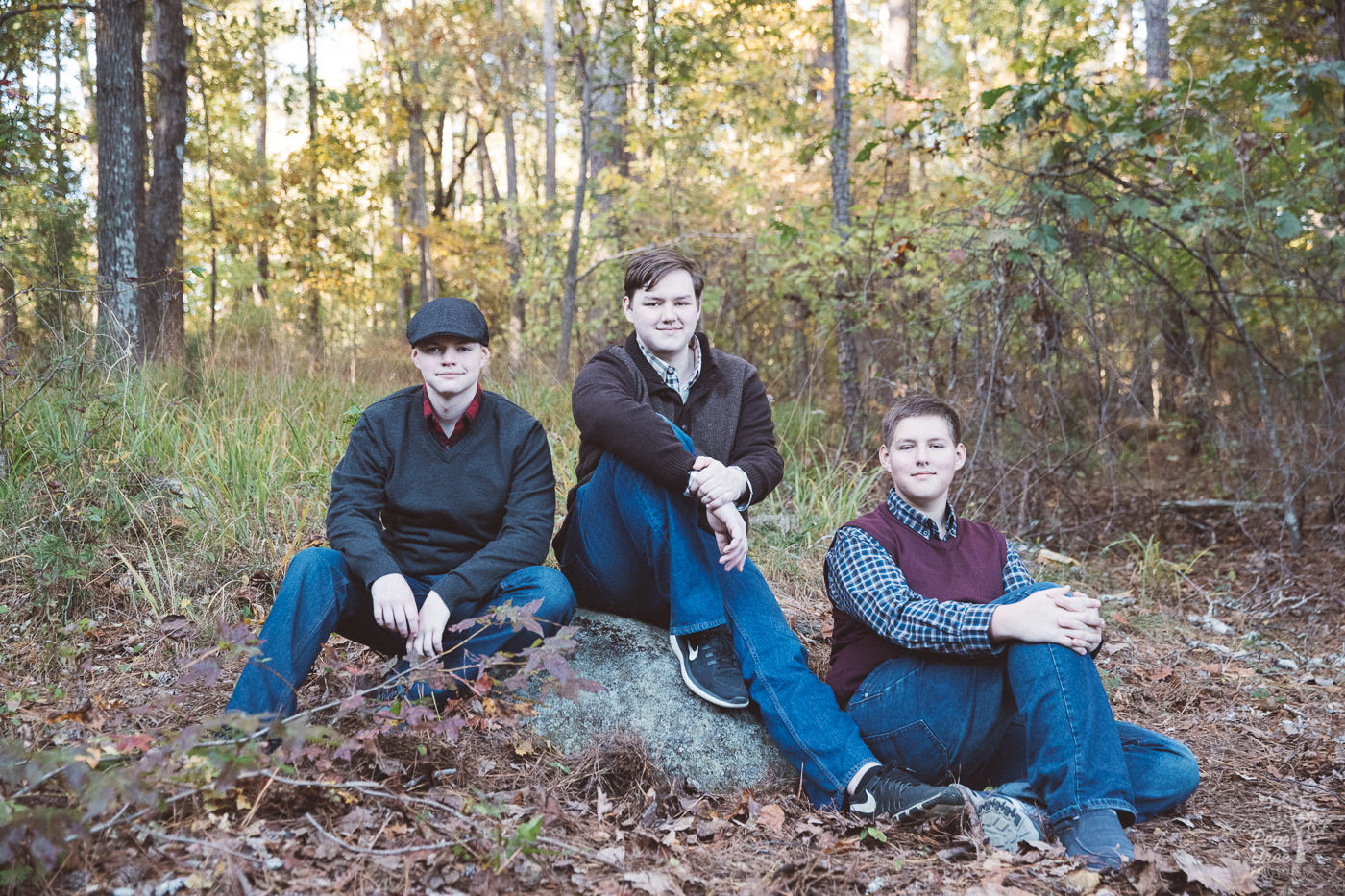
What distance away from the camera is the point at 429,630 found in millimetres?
2516

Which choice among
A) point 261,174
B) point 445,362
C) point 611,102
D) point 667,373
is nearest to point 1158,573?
point 667,373

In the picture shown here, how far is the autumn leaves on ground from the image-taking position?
1.93 m

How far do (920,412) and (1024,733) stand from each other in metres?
0.90

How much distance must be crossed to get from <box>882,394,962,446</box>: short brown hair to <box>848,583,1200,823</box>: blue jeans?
1.66ft

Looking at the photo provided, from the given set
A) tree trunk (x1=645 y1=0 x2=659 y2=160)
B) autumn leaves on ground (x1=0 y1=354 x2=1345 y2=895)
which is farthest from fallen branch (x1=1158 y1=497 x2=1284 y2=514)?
tree trunk (x1=645 y1=0 x2=659 y2=160)

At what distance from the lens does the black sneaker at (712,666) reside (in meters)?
2.75

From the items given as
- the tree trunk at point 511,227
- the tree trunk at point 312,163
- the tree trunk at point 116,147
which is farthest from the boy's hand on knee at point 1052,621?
the tree trunk at point 312,163

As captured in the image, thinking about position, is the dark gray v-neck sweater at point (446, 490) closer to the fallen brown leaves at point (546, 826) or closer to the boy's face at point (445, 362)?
the boy's face at point (445, 362)

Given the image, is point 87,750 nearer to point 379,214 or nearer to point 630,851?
point 630,851

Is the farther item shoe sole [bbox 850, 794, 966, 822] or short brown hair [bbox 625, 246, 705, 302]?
short brown hair [bbox 625, 246, 705, 302]

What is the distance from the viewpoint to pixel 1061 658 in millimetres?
2332

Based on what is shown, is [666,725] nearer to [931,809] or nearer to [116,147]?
[931,809]

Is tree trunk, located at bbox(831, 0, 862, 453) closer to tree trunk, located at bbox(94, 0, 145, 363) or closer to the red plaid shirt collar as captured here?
the red plaid shirt collar

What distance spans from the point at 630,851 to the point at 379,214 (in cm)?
1285
